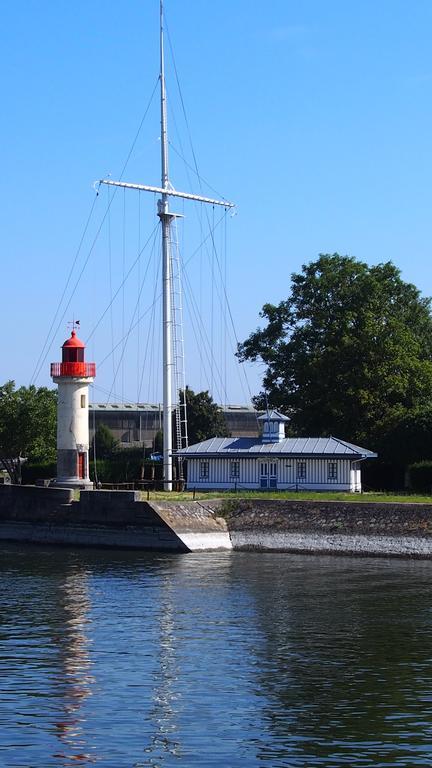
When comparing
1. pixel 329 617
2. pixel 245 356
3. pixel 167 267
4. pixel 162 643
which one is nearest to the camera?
pixel 162 643

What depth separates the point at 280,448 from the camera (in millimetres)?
59031

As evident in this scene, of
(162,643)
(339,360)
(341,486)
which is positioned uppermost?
(339,360)

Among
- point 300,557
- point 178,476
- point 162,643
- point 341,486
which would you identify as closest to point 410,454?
A: point 341,486

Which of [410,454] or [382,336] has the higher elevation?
[382,336]

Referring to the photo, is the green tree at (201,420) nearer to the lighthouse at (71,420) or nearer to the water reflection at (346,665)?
the lighthouse at (71,420)

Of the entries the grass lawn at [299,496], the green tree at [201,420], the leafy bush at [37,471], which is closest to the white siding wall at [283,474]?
the grass lawn at [299,496]

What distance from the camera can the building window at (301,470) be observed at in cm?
5862

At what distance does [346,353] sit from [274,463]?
14.0m

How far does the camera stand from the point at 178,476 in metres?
64.9

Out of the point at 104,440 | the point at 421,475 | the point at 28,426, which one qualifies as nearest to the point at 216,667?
the point at 421,475

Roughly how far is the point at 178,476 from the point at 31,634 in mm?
34934

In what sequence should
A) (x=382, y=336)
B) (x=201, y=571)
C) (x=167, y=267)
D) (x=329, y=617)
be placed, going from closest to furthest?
(x=329, y=617), (x=201, y=571), (x=167, y=267), (x=382, y=336)

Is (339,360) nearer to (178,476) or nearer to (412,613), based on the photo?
(178,476)

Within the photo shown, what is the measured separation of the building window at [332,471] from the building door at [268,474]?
2.70 m
